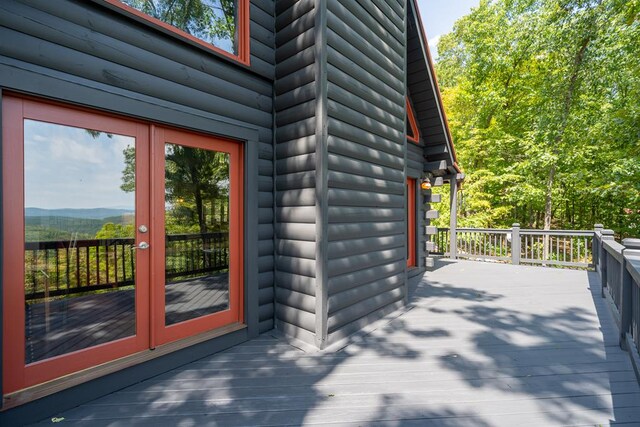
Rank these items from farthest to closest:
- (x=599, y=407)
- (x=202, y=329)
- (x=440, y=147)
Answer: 1. (x=440, y=147)
2. (x=202, y=329)
3. (x=599, y=407)

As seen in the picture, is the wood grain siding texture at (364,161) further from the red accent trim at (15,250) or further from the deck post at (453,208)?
the deck post at (453,208)

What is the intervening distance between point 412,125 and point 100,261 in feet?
17.6

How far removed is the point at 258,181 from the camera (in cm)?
293

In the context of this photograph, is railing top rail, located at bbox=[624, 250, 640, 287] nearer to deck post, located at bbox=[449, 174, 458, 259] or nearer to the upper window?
the upper window

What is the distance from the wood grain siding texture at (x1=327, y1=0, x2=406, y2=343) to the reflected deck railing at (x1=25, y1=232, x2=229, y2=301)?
1064 millimetres

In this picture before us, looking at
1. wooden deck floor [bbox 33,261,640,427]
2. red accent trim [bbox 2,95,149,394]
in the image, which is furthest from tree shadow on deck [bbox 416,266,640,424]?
red accent trim [bbox 2,95,149,394]

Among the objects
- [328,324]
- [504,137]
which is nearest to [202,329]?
[328,324]

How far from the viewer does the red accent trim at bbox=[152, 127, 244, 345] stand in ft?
7.55

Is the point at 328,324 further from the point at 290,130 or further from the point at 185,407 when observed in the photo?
the point at 290,130

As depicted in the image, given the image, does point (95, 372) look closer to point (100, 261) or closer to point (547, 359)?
point (100, 261)

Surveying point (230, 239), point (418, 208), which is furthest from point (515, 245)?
point (230, 239)

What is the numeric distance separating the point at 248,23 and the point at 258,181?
4.64ft

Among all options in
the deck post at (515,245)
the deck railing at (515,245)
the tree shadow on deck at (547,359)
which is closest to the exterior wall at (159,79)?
the tree shadow on deck at (547,359)

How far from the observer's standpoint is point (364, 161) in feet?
10.6
